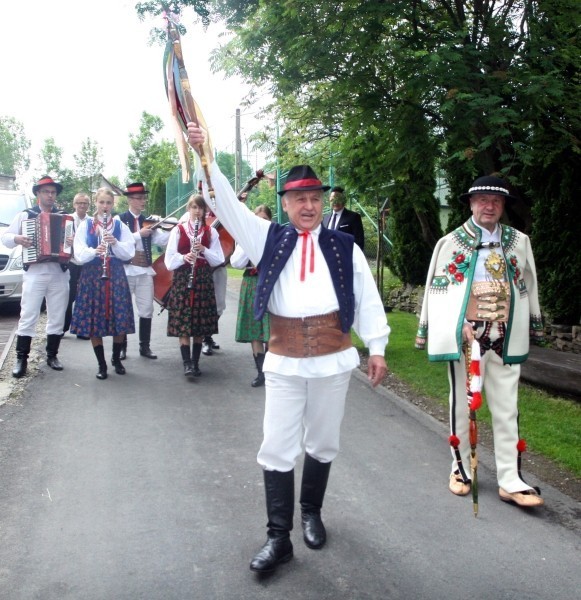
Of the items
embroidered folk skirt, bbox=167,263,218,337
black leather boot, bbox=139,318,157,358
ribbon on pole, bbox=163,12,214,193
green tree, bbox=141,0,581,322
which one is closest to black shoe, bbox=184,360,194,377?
embroidered folk skirt, bbox=167,263,218,337

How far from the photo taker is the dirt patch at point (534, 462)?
495 cm

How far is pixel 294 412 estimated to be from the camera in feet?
12.7

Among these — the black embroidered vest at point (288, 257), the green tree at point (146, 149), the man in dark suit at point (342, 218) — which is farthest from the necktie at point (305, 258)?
the green tree at point (146, 149)

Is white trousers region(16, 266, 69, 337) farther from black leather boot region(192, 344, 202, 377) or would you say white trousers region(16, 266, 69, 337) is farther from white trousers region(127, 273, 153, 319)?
black leather boot region(192, 344, 202, 377)

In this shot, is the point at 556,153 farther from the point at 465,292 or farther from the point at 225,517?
the point at 225,517

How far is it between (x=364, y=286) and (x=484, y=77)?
3.36 m

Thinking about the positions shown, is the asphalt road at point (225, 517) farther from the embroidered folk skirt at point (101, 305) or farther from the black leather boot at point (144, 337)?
the black leather boot at point (144, 337)

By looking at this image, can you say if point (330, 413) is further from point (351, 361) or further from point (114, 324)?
point (114, 324)

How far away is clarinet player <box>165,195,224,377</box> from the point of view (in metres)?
8.02

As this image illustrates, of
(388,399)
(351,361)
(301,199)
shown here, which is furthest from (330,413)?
(388,399)

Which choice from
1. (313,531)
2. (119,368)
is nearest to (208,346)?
(119,368)

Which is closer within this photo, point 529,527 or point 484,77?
point 529,527

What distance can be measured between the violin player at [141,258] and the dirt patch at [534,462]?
3489 millimetres

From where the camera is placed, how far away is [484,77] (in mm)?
6480
